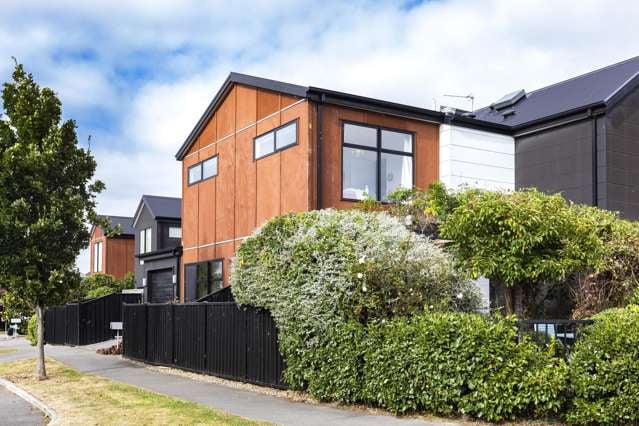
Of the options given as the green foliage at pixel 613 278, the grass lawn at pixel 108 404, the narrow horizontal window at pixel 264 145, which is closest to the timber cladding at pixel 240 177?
the narrow horizontal window at pixel 264 145

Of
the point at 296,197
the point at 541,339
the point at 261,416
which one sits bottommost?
the point at 261,416

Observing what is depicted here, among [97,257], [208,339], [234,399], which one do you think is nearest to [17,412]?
[234,399]

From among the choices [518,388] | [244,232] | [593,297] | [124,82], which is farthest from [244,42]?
[244,232]

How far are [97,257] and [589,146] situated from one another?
3537cm

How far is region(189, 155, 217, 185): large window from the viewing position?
883 inches

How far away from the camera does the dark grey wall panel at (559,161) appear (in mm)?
18562

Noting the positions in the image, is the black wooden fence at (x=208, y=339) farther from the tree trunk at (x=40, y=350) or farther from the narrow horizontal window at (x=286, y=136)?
the narrow horizontal window at (x=286, y=136)

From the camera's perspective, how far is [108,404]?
38.4 ft

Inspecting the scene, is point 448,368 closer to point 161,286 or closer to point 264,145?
point 264,145

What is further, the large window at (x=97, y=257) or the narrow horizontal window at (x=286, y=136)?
the large window at (x=97, y=257)

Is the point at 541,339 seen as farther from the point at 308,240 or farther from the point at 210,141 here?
the point at 210,141

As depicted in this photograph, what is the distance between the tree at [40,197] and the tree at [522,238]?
891cm

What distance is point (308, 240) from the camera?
39.6ft

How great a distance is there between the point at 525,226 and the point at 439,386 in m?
3.25
